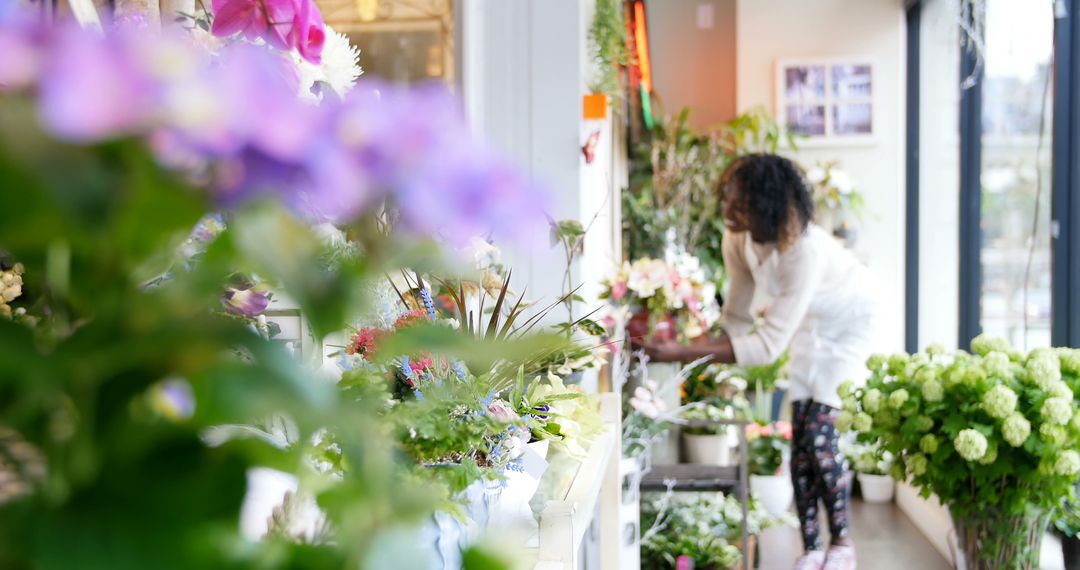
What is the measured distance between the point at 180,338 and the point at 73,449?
0.04 m

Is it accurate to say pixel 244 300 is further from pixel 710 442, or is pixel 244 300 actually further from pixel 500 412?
pixel 710 442

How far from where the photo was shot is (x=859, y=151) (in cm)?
583

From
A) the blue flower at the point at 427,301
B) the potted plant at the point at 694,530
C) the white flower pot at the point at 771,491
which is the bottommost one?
the white flower pot at the point at 771,491

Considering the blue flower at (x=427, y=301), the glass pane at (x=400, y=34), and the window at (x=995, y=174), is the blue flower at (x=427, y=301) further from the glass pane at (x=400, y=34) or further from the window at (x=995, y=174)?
the window at (x=995, y=174)

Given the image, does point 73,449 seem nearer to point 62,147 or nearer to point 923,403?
point 62,147

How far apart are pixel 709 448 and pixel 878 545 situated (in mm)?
830

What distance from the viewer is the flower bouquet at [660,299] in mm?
3189

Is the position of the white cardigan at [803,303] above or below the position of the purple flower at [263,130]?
below

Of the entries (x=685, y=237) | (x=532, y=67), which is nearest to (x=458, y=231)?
(x=532, y=67)

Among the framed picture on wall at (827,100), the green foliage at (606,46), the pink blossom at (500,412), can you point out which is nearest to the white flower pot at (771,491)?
the framed picture on wall at (827,100)

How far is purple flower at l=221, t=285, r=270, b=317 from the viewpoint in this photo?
857 millimetres

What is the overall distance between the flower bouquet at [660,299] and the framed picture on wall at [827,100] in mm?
2730

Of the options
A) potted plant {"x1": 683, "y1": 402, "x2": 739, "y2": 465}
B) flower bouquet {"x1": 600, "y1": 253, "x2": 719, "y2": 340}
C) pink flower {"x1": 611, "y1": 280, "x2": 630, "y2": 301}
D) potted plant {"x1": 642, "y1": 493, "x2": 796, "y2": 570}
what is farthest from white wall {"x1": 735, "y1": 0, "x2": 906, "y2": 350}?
pink flower {"x1": 611, "y1": 280, "x2": 630, "y2": 301}

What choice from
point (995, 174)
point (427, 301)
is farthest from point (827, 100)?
point (427, 301)
